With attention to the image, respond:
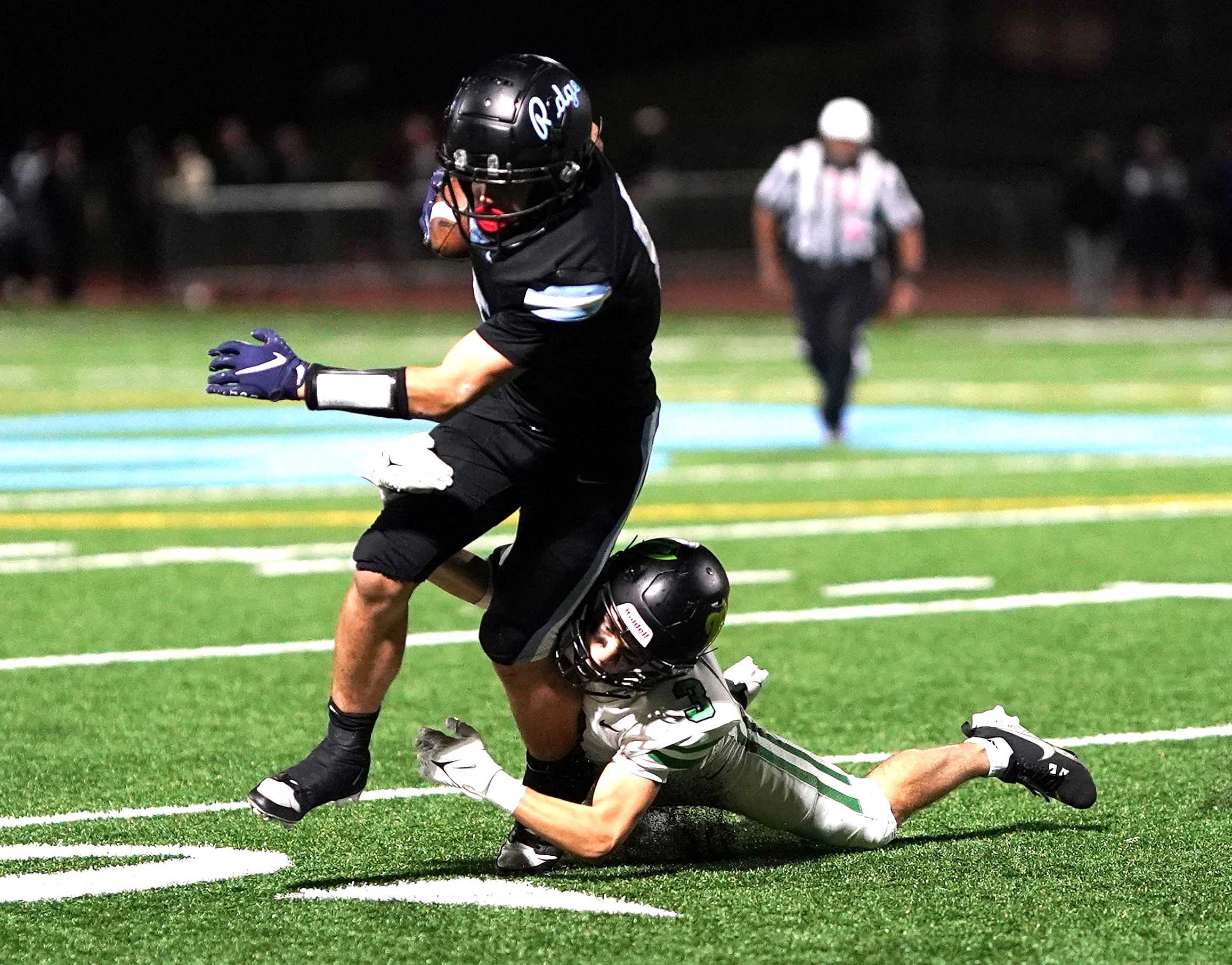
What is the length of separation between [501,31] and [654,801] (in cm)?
3453

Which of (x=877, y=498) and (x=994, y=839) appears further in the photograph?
(x=877, y=498)

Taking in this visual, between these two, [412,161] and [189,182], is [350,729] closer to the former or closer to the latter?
[189,182]

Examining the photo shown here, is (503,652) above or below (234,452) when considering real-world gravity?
above

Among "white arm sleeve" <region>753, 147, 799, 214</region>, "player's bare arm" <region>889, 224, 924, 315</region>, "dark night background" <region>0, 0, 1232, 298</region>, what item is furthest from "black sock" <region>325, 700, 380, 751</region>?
"dark night background" <region>0, 0, 1232, 298</region>

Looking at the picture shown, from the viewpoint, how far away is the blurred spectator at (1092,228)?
24688mm

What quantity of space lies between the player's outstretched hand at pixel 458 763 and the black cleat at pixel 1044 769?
132cm

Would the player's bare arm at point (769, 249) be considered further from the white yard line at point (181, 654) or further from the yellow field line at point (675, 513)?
the white yard line at point (181, 654)

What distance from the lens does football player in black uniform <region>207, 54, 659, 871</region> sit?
16.2ft

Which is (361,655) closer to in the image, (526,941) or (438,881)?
(438,881)

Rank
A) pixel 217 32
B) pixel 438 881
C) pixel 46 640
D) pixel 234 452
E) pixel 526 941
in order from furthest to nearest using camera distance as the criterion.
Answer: pixel 217 32
pixel 234 452
pixel 46 640
pixel 438 881
pixel 526 941

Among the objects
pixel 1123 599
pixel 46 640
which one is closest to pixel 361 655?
pixel 46 640

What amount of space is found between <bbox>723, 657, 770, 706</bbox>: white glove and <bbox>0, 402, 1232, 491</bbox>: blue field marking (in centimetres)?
705

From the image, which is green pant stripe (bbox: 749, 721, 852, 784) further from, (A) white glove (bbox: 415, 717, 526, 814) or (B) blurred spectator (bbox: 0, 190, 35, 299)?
(B) blurred spectator (bbox: 0, 190, 35, 299)

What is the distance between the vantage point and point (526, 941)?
4.51 metres
